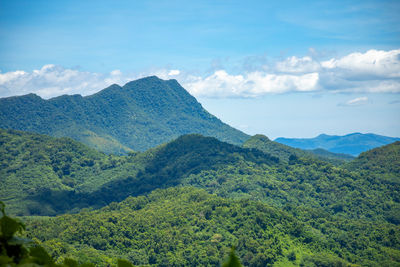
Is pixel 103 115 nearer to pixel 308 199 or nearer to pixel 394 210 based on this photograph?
pixel 308 199

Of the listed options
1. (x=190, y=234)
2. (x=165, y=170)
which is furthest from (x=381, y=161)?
(x=190, y=234)

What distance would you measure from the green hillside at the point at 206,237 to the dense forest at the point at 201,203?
0.15 meters

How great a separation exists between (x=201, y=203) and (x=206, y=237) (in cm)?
942

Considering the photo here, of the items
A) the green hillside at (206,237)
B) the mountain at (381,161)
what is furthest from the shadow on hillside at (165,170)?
the green hillside at (206,237)

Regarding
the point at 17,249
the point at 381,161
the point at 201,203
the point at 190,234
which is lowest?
the point at 190,234

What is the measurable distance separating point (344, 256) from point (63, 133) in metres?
142

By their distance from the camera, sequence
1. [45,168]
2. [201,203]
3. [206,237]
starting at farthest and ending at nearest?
[45,168] → [201,203] → [206,237]

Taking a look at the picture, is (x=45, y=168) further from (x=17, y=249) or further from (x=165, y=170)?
(x=17, y=249)

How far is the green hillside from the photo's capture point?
44.3 meters

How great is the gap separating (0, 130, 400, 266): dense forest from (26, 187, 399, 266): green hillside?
15 centimetres

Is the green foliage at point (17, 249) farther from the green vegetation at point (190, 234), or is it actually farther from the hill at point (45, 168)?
the hill at point (45, 168)

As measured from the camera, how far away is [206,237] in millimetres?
48562

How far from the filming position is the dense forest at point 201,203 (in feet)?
151

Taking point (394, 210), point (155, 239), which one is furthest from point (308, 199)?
point (155, 239)
